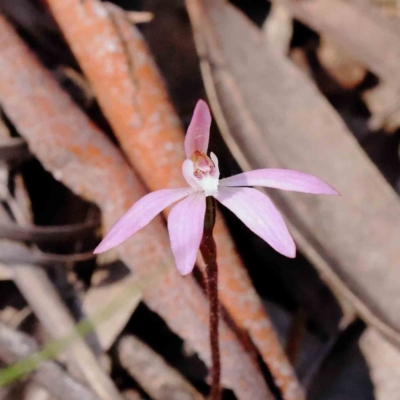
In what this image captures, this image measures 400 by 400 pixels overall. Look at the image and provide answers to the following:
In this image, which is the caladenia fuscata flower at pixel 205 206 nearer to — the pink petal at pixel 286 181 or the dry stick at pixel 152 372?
the pink petal at pixel 286 181

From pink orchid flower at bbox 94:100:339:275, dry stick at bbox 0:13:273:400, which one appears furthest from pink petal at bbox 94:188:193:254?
dry stick at bbox 0:13:273:400

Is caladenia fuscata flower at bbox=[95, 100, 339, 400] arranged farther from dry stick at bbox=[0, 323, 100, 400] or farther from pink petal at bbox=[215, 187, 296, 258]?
dry stick at bbox=[0, 323, 100, 400]

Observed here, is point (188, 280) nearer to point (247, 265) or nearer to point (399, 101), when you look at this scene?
point (247, 265)

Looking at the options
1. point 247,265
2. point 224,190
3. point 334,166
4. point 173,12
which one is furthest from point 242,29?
point 224,190

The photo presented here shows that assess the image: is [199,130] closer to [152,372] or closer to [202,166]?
[202,166]

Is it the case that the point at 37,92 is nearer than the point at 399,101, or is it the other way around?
the point at 37,92

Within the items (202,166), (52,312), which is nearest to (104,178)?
(52,312)
